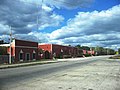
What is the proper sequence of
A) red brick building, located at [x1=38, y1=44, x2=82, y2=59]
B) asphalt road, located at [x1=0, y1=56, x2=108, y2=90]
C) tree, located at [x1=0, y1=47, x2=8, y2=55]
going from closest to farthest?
asphalt road, located at [x1=0, y1=56, x2=108, y2=90]
tree, located at [x1=0, y1=47, x2=8, y2=55]
red brick building, located at [x1=38, y1=44, x2=82, y2=59]

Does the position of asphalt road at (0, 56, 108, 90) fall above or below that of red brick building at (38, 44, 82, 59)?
below

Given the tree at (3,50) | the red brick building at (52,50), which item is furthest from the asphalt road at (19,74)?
the red brick building at (52,50)

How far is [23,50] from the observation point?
55969 millimetres

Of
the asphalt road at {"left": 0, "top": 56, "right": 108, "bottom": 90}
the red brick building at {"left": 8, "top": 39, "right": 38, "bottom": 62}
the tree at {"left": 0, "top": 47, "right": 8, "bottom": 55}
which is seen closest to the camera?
the asphalt road at {"left": 0, "top": 56, "right": 108, "bottom": 90}

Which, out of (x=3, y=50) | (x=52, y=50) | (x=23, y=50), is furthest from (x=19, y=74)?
(x=52, y=50)

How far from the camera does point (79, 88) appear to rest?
11.5m

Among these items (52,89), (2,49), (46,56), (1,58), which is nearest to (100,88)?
(52,89)

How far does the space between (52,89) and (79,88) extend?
147 centimetres

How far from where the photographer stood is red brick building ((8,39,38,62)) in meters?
52.4

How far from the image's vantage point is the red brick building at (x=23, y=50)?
172 ft

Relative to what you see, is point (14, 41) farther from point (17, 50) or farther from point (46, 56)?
point (46, 56)

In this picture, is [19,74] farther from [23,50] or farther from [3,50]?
[23,50]

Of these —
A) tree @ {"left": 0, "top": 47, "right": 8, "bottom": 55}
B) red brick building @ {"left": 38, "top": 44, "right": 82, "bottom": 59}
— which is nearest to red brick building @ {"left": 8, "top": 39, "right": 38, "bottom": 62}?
tree @ {"left": 0, "top": 47, "right": 8, "bottom": 55}

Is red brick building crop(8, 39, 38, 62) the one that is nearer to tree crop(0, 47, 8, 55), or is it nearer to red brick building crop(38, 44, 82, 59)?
tree crop(0, 47, 8, 55)
